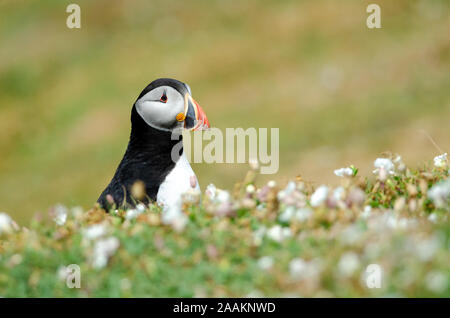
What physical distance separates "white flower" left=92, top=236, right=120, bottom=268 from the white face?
269cm

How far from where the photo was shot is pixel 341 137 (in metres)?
22.2

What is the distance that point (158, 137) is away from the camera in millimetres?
7168

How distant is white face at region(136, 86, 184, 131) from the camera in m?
7.13

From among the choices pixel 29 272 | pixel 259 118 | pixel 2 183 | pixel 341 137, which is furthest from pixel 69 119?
pixel 29 272

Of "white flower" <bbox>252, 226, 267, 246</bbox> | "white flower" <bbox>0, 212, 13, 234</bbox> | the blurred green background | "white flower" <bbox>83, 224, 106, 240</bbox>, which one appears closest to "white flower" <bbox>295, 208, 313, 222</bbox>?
"white flower" <bbox>252, 226, 267, 246</bbox>

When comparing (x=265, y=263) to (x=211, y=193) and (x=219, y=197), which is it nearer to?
(x=219, y=197)

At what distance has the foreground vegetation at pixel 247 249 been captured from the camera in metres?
4.05

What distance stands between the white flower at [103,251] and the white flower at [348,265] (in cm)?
153

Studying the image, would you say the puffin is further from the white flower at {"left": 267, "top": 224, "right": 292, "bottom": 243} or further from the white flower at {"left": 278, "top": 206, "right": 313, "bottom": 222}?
the white flower at {"left": 267, "top": 224, "right": 292, "bottom": 243}

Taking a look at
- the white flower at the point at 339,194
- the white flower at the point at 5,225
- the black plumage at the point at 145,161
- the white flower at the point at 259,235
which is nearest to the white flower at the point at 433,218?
the white flower at the point at 339,194

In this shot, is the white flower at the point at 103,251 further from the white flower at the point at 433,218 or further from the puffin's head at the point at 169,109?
the puffin's head at the point at 169,109

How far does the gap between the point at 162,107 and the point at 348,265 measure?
12.0 ft
